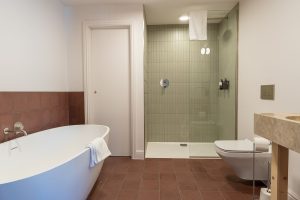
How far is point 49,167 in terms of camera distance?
134 cm

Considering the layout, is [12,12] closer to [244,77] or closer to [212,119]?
[244,77]

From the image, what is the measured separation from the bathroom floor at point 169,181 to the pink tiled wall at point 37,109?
1.00 m

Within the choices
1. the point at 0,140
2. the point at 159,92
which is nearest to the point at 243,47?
the point at 159,92

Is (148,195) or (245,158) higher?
(245,158)

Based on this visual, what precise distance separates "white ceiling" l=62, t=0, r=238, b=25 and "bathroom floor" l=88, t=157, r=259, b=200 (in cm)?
245

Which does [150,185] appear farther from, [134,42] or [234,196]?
[134,42]

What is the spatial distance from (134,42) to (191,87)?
1.38m

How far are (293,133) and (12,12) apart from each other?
8.75 feet

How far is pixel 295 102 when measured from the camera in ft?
5.85

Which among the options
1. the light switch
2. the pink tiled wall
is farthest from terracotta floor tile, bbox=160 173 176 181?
the pink tiled wall

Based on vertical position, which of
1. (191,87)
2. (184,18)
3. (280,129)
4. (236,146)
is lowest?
(236,146)

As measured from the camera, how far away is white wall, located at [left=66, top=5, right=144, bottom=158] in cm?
314

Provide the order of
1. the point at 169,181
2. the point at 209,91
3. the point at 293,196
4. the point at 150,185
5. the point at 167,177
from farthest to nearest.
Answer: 1. the point at 209,91
2. the point at 167,177
3. the point at 169,181
4. the point at 150,185
5. the point at 293,196

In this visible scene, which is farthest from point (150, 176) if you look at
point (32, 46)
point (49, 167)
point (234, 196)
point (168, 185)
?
point (32, 46)
